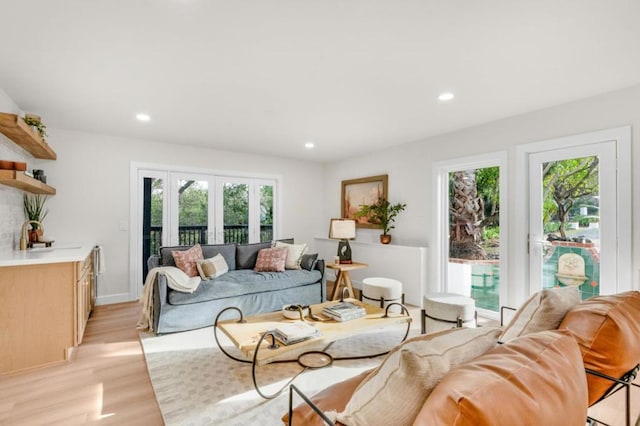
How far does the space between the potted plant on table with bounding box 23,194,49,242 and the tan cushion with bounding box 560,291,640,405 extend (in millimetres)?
4710

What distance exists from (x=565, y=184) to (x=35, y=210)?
5935 mm

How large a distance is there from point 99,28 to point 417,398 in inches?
98.4

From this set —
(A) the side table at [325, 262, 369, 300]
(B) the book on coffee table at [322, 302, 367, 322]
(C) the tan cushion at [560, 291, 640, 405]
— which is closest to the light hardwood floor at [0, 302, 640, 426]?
(C) the tan cushion at [560, 291, 640, 405]

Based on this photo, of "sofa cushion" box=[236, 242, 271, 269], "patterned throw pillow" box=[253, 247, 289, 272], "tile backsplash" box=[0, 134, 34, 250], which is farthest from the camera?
"sofa cushion" box=[236, 242, 271, 269]

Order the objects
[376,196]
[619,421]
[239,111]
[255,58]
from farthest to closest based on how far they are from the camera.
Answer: [376,196]
[239,111]
[255,58]
[619,421]

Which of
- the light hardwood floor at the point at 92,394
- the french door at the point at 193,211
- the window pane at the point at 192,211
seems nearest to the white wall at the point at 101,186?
the french door at the point at 193,211

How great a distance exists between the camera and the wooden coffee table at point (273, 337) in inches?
81.3

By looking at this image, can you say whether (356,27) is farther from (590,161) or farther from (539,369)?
(590,161)

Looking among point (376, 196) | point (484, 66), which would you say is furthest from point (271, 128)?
point (484, 66)

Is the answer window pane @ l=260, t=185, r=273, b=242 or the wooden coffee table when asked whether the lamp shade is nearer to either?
window pane @ l=260, t=185, r=273, b=242

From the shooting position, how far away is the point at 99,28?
6.25 feet

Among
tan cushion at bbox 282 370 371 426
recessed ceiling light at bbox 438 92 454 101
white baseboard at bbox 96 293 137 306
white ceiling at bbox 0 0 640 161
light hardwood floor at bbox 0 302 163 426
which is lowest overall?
light hardwood floor at bbox 0 302 163 426

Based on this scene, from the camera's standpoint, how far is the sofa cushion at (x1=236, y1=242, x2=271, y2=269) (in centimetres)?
440

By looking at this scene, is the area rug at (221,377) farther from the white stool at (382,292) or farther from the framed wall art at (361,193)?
the framed wall art at (361,193)
